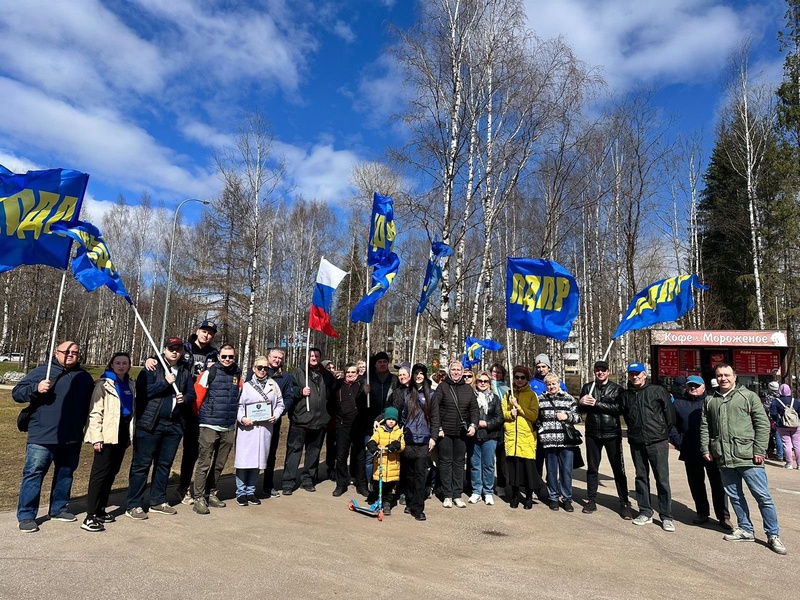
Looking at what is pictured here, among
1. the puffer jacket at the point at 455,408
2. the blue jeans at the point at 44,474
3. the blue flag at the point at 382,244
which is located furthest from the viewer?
the blue flag at the point at 382,244

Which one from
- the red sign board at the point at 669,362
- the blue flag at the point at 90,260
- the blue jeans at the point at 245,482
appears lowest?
the blue jeans at the point at 245,482

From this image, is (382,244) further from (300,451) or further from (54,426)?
(54,426)

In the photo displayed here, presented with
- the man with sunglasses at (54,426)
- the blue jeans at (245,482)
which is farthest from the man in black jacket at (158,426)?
the blue jeans at (245,482)

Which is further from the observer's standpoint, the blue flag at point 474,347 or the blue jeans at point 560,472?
the blue flag at point 474,347

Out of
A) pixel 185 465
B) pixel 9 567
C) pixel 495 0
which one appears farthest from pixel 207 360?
pixel 495 0

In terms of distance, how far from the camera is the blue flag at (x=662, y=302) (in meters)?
8.41

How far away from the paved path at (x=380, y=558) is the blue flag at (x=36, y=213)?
9.71 ft

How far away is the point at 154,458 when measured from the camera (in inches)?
234

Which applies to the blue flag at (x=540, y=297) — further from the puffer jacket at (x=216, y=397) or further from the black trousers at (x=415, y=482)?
the puffer jacket at (x=216, y=397)

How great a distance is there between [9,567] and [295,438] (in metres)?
3.76

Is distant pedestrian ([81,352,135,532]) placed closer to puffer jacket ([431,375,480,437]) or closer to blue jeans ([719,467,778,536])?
puffer jacket ([431,375,480,437])

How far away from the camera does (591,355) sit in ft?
97.8

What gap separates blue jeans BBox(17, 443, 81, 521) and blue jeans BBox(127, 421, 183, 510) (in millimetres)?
619

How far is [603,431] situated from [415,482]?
2.76 metres
